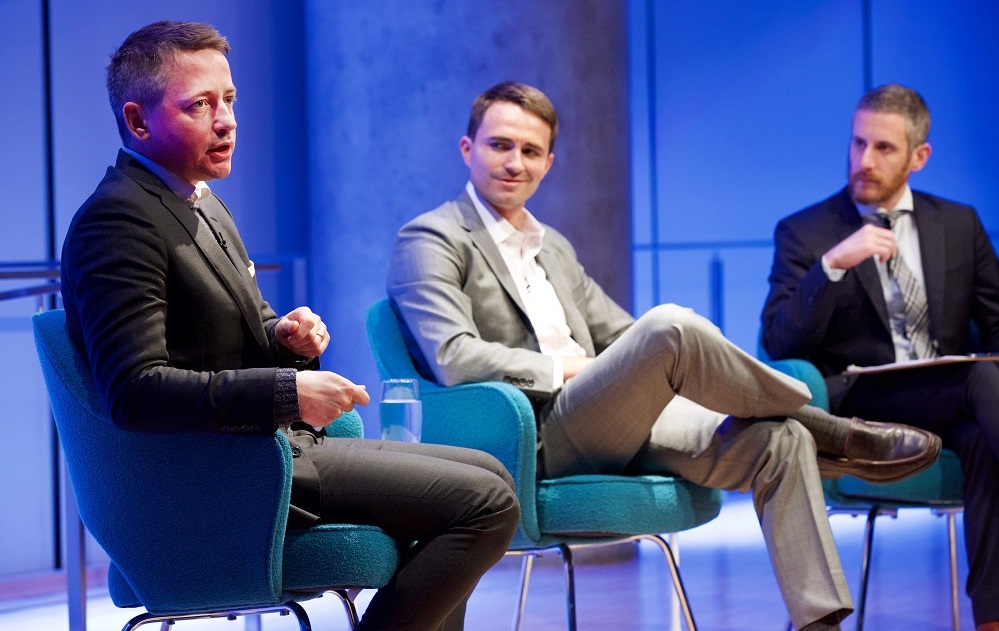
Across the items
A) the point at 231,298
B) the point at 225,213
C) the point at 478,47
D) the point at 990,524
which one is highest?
the point at 478,47

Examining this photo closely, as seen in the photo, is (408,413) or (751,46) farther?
(751,46)

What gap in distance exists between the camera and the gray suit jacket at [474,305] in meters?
2.91

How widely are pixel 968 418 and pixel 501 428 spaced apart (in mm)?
1370

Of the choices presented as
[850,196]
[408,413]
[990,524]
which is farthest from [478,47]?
[990,524]

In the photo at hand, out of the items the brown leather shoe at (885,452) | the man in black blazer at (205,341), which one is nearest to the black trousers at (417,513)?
the man in black blazer at (205,341)

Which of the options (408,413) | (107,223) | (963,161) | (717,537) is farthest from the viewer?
(963,161)

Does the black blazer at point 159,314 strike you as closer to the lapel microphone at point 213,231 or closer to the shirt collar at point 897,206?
the lapel microphone at point 213,231

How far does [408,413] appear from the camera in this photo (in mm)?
2865

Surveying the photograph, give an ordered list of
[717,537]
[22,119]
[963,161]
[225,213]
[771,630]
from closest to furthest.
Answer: [225,213] → [771,630] → [22,119] → [717,537] → [963,161]

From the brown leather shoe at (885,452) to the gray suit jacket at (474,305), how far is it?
2.29ft

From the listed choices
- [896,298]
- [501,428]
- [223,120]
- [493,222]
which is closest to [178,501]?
[223,120]

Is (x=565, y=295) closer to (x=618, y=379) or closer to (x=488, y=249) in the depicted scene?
(x=488, y=249)

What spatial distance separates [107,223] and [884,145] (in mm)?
2548

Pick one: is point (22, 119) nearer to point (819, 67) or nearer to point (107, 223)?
point (107, 223)
